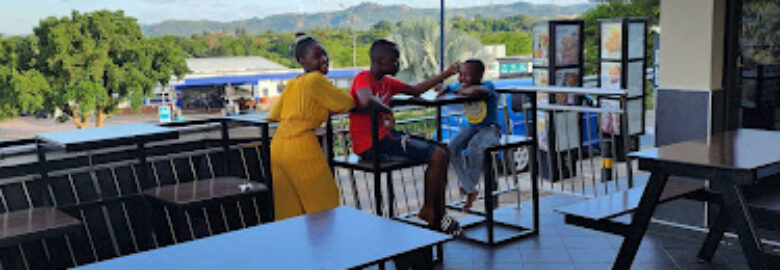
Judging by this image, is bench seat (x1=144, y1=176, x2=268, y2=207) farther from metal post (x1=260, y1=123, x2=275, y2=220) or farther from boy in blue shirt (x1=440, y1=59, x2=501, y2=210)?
boy in blue shirt (x1=440, y1=59, x2=501, y2=210)

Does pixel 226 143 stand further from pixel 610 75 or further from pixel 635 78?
pixel 635 78

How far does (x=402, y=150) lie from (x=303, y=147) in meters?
0.59

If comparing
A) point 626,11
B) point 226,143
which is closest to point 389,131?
point 226,143

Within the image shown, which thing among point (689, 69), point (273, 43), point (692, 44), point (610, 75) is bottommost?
point (610, 75)

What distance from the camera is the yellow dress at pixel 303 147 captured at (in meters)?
3.49

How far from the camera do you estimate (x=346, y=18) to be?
35.9 m

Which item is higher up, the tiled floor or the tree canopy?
the tree canopy

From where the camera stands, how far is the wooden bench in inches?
→ 127

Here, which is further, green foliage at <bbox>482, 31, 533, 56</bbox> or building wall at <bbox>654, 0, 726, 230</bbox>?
green foliage at <bbox>482, 31, 533, 56</bbox>

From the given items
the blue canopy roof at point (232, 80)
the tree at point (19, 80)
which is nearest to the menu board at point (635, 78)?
the tree at point (19, 80)

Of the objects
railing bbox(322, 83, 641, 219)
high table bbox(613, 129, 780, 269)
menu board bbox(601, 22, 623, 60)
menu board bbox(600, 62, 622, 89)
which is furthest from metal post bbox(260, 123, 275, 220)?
menu board bbox(600, 62, 622, 89)

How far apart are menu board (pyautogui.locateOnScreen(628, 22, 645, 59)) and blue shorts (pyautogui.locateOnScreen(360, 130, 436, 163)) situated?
694cm

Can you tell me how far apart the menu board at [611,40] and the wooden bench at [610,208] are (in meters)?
6.10

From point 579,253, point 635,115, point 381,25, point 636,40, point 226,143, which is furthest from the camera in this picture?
point 381,25
